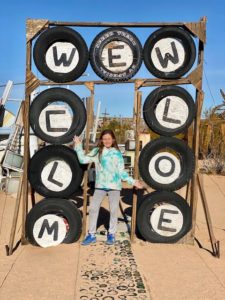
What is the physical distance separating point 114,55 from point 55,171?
182 centimetres

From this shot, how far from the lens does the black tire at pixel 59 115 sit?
568 centimetres

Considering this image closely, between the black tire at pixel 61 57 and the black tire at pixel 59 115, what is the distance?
0.75 ft

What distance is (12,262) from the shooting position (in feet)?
16.4

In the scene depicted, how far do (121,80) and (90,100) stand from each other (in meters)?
0.52

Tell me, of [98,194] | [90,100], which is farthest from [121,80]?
[98,194]

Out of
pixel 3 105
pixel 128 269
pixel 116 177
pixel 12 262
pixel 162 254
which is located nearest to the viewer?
pixel 128 269

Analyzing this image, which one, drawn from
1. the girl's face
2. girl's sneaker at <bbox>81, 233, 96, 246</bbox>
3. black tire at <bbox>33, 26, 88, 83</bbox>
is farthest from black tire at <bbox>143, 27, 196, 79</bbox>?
girl's sneaker at <bbox>81, 233, 96, 246</bbox>

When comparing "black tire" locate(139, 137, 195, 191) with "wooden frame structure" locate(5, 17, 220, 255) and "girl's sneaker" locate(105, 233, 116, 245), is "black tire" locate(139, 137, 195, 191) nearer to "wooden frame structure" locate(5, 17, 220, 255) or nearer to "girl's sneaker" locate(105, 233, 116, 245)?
"wooden frame structure" locate(5, 17, 220, 255)

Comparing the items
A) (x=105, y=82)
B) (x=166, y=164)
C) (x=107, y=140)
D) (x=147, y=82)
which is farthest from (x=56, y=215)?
(x=147, y=82)

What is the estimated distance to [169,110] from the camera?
5770 millimetres

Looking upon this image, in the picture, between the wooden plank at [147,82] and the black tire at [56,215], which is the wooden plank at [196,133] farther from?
the black tire at [56,215]

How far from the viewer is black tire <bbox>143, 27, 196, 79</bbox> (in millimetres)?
5703

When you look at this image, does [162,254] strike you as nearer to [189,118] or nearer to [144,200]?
[144,200]

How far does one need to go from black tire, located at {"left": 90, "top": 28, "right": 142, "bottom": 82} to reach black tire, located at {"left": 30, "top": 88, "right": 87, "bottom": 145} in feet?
1.78
